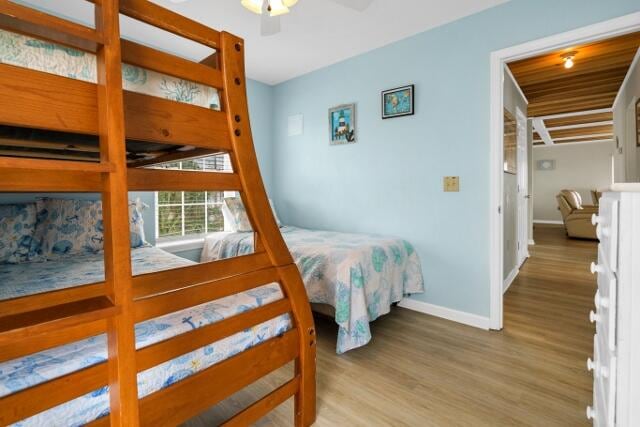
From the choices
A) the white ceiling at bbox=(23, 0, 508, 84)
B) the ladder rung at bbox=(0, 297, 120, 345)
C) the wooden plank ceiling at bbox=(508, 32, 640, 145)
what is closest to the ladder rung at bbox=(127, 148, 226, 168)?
the ladder rung at bbox=(0, 297, 120, 345)

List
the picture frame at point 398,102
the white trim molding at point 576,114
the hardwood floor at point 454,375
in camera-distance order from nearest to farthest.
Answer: the hardwood floor at point 454,375
the picture frame at point 398,102
the white trim molding at point 576,114

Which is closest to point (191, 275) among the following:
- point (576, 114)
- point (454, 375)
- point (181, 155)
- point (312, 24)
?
point (181, 155)

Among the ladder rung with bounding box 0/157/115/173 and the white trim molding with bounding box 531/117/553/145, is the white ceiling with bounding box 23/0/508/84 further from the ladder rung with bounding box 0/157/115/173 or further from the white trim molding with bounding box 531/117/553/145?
the white trim molding with bounding box 531/117/553/145

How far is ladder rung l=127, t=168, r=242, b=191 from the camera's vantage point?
2.80ft

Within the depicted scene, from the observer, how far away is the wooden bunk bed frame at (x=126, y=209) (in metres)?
0.66

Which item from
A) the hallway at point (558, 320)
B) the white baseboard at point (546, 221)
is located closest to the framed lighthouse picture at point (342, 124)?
the hallway at point (558, 320)

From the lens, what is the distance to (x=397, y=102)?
2854 mm

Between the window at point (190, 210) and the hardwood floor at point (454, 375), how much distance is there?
72.1 inches

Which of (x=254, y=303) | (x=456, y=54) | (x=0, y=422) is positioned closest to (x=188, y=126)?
(x=254, y=303)

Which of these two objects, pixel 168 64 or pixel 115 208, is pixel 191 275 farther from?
pixel 168 64

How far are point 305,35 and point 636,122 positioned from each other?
11.3 feet

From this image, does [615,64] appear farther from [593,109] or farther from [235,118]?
[235,118]

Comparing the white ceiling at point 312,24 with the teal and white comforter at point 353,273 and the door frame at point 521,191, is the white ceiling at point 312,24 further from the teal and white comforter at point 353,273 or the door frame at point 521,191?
the door frame at point 521,191

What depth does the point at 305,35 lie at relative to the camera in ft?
8.89
